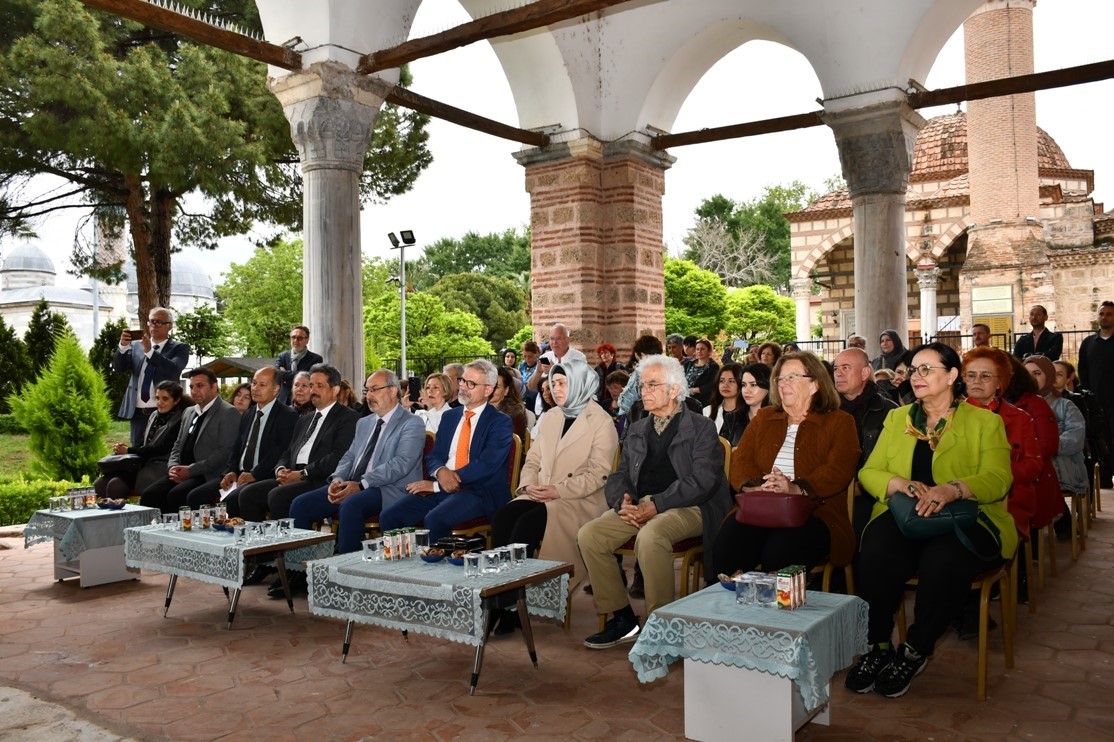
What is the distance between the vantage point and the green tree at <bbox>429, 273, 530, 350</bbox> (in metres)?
37.7

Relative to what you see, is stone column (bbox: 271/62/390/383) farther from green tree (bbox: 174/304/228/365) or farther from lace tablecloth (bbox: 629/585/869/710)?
green tree (bbox: 174/304/228/365)

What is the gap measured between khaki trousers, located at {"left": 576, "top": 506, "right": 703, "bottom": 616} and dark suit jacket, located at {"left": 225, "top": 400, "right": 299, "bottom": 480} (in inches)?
112

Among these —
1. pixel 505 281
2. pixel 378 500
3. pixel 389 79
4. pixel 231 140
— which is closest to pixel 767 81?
pixel 505 281

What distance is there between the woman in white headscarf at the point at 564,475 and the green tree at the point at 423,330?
20.1 metres

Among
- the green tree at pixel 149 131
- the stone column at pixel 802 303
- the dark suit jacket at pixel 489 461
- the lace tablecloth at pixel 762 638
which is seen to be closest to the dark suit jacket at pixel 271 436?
the dark suit jacket at pixel 489 461

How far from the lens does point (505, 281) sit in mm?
39562

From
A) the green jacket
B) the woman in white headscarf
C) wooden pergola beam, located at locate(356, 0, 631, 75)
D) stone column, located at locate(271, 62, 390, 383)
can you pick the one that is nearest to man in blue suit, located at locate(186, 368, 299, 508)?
stone column, located at locate(271, 62, 390, 383)

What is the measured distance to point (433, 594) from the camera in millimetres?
3672

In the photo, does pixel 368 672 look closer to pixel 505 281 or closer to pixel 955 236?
pixel 955 236

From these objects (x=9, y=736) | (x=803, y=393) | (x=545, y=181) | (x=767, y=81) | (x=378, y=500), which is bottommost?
(x=9, y=736)

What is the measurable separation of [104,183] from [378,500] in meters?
13.7

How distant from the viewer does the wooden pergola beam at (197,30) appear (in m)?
6.15

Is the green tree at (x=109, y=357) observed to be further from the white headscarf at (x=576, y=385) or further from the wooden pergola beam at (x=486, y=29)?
the white headscarf at (x=576, y=385)

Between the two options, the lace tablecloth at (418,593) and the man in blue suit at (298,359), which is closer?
the lace tablecloth at (418,593)
